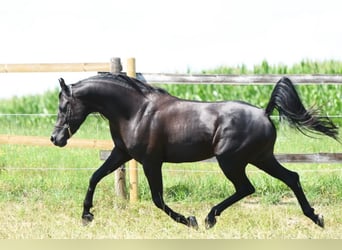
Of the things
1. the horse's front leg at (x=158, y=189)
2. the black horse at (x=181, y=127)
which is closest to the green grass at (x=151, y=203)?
the horse's front leg at (x=158, y=189)

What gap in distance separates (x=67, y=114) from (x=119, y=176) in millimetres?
2155

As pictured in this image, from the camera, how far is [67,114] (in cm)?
744

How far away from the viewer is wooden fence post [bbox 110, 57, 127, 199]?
30.8 feet

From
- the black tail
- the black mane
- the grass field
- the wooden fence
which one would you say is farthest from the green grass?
Result: the black mane

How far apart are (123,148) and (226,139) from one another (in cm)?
104

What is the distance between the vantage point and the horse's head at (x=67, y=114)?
7418mm

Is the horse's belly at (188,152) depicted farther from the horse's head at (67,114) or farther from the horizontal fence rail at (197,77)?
the horizontal fence rail at (197,77)

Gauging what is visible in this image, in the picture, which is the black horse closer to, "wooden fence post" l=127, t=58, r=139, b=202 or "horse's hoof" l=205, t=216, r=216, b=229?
"horse's hoof" l=205, t=216, r=216, b=229

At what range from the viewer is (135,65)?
9.46 metres

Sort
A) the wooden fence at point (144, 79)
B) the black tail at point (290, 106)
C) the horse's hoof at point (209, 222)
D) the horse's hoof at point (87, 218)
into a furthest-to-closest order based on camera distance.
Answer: the wooden fence at point (144, 79) → the horse's hoof at point (87, 218) → the black tail at point (290, 106) → the horse's hoof at point (209, 222)

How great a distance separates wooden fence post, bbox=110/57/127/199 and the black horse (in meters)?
1.87

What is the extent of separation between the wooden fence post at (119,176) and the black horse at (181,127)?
6.14 ft

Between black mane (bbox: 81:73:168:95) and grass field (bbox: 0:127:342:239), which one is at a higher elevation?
black mane (bbox: 81:73:168:95)

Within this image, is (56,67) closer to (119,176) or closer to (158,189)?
(119,176)
